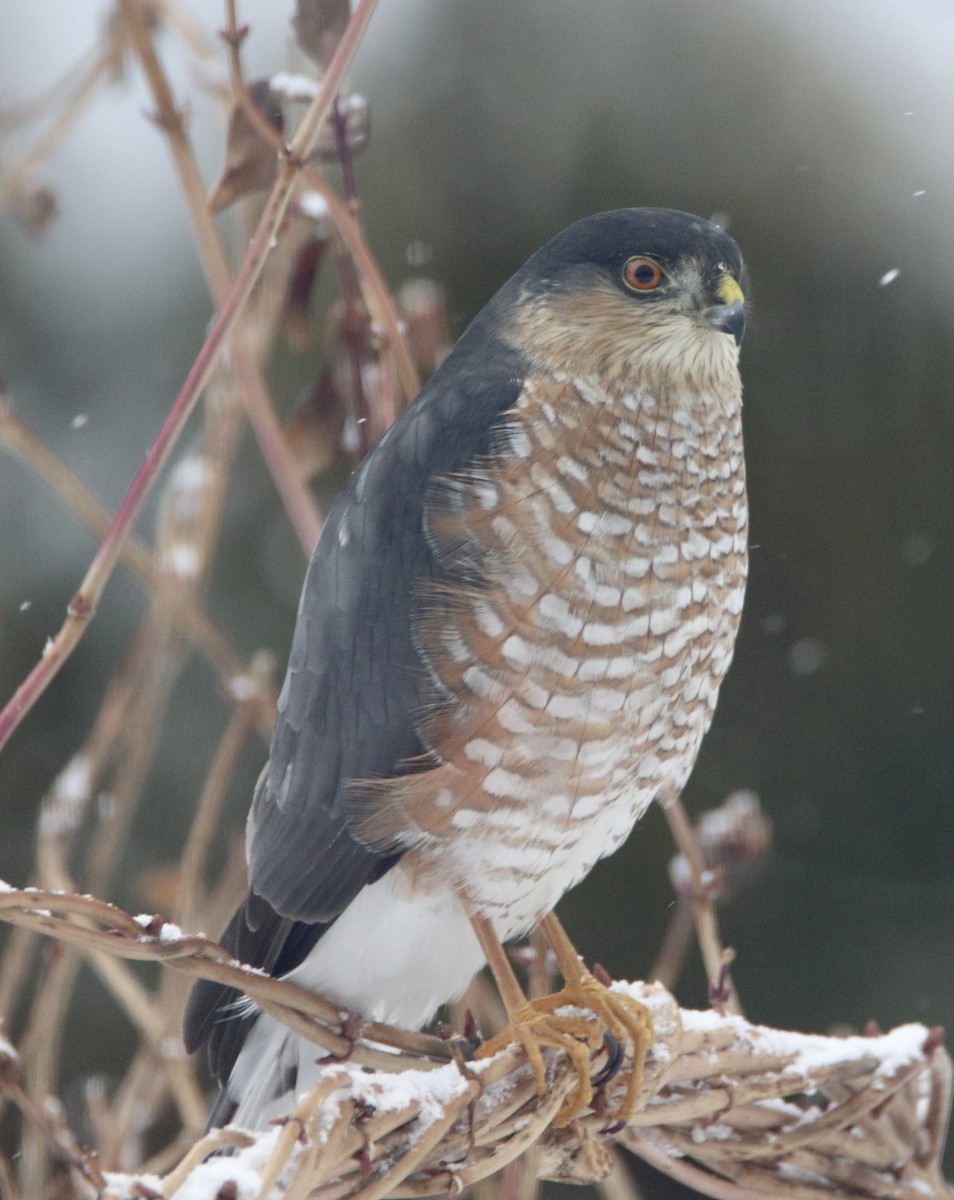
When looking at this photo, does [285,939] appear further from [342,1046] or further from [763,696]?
[763,696]

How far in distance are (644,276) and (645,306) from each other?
4cm

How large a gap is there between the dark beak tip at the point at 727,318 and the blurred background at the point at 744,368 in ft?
6.77

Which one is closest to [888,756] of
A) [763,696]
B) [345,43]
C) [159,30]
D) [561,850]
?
[763,696]

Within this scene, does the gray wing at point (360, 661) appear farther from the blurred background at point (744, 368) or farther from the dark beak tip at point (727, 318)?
the blurred background at point (744, 368)

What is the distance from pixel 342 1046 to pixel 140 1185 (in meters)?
0.28

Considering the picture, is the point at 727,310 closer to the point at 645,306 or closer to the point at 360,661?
the point at 645,306

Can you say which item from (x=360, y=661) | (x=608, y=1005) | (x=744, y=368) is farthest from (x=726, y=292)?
(x=744, y=368)

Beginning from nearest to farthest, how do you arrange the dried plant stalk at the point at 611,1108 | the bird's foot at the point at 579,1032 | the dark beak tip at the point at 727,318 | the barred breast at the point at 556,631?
the dried plant stalk at the point at 611,1108 → the bird's foot at the point at 579,1032 → the barred breast at the point at 556,631 → the dark beak tip at the point at 727,318

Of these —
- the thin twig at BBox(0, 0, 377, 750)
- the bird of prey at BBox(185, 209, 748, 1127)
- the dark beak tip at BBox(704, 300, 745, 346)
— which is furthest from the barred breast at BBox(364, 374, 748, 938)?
the thin twig at BBox(0, 0, 377, 750)

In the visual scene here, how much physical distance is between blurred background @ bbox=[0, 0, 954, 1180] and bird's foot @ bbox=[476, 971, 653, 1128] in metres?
2.12

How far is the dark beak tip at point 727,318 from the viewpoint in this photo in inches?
68.1

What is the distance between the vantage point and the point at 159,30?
6.87ft

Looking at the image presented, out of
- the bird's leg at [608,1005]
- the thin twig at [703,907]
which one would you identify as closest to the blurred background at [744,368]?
the bird's leg at [608,1005]

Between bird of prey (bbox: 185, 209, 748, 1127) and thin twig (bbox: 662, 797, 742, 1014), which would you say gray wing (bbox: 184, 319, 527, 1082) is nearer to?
bird of prey (bbox: 185, 209, 748, 1127)
